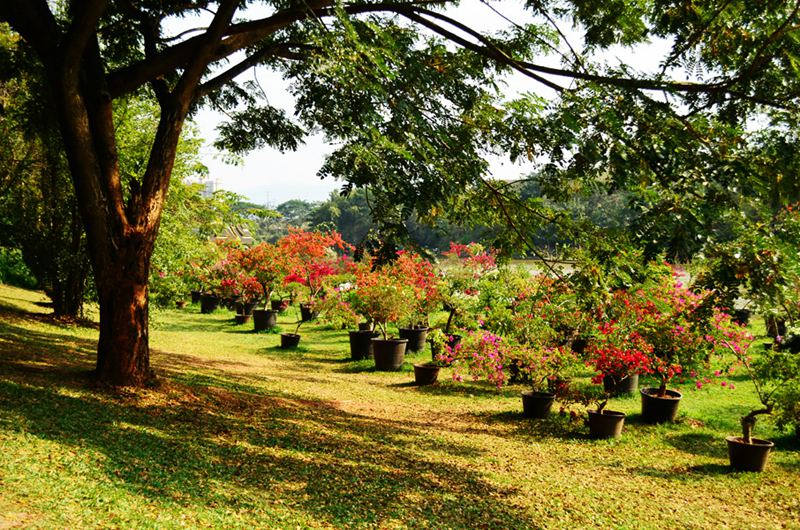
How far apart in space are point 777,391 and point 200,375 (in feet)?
26.6

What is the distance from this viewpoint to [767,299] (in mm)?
4586

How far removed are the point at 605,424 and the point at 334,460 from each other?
12.6 feet

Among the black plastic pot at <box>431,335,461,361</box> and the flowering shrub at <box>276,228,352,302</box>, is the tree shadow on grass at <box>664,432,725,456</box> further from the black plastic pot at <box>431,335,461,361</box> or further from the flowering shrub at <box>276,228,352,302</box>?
the flowering shrub at <box>276,228,352,302</box>

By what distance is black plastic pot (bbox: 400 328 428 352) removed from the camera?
14.0 m

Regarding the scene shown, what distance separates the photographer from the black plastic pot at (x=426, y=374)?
35.3 ft

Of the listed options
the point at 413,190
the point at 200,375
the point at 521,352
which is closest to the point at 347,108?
the point at 413,190

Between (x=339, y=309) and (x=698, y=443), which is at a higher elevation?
(x=339, y=309)

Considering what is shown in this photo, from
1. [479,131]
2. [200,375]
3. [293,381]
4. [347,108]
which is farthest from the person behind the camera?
[293,381]

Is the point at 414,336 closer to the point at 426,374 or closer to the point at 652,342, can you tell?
the point at 426,374

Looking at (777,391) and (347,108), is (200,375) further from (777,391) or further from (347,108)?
(777,391)

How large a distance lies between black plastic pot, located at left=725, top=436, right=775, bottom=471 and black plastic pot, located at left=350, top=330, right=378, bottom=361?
806 centimetres

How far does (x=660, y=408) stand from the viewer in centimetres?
824

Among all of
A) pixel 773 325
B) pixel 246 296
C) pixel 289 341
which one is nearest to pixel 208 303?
pixel 246 296

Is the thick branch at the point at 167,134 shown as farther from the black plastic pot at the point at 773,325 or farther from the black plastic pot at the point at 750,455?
the black plastic pot at the point at 773,325
